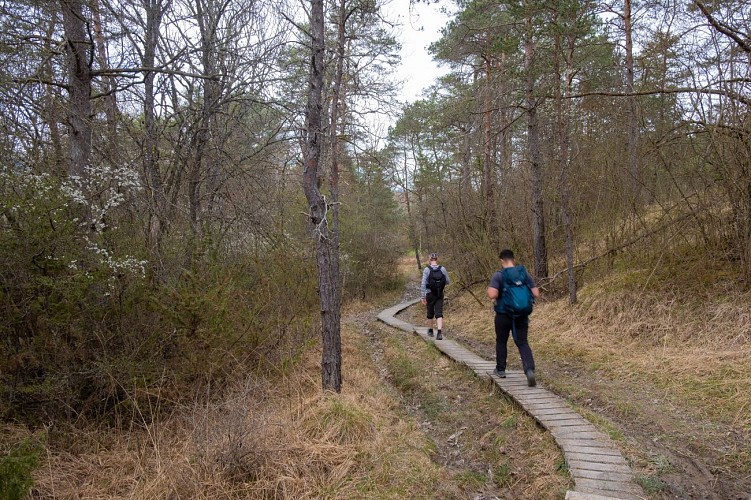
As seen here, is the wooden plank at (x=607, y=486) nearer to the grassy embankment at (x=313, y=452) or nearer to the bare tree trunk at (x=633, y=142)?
the grassy embankment at (x=313, y=452)

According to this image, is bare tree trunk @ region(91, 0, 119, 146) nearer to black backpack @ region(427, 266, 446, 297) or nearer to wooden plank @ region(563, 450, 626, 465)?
wooden plank @ region(563, 450, 626, 465)

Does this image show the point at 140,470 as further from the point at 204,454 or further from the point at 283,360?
the point at 283,360

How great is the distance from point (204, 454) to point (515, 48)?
372 inches

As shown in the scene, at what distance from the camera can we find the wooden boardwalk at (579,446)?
350 cm

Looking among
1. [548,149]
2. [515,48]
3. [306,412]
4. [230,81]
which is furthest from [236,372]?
[548,149]

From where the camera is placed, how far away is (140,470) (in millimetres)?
4379

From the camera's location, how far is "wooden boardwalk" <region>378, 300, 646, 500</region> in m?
3.50

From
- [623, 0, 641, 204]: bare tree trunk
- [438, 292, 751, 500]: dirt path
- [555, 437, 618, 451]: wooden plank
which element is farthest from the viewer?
[623, 0, 641, 204]: bare tree trunk

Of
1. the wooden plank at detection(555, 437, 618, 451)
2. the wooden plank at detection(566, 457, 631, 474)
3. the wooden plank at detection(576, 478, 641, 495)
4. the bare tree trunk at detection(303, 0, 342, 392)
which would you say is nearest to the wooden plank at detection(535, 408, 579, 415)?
the wooden plank at detection(555, 437, 618, 451)

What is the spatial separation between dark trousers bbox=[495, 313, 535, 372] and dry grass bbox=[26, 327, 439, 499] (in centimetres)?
172

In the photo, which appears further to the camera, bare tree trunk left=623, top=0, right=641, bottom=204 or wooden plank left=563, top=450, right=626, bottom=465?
bare tree trunk left=623, top=0, right=641, bottom=204

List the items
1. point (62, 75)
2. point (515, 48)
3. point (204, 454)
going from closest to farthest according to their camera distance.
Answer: point (204, 454) < point (62, 75) < point (515, 48)

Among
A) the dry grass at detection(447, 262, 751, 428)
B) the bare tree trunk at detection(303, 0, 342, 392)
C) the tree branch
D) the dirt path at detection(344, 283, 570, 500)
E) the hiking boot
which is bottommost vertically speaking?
the dirt path at detection(344, 283, 570, 500)

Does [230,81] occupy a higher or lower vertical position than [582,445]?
higher
